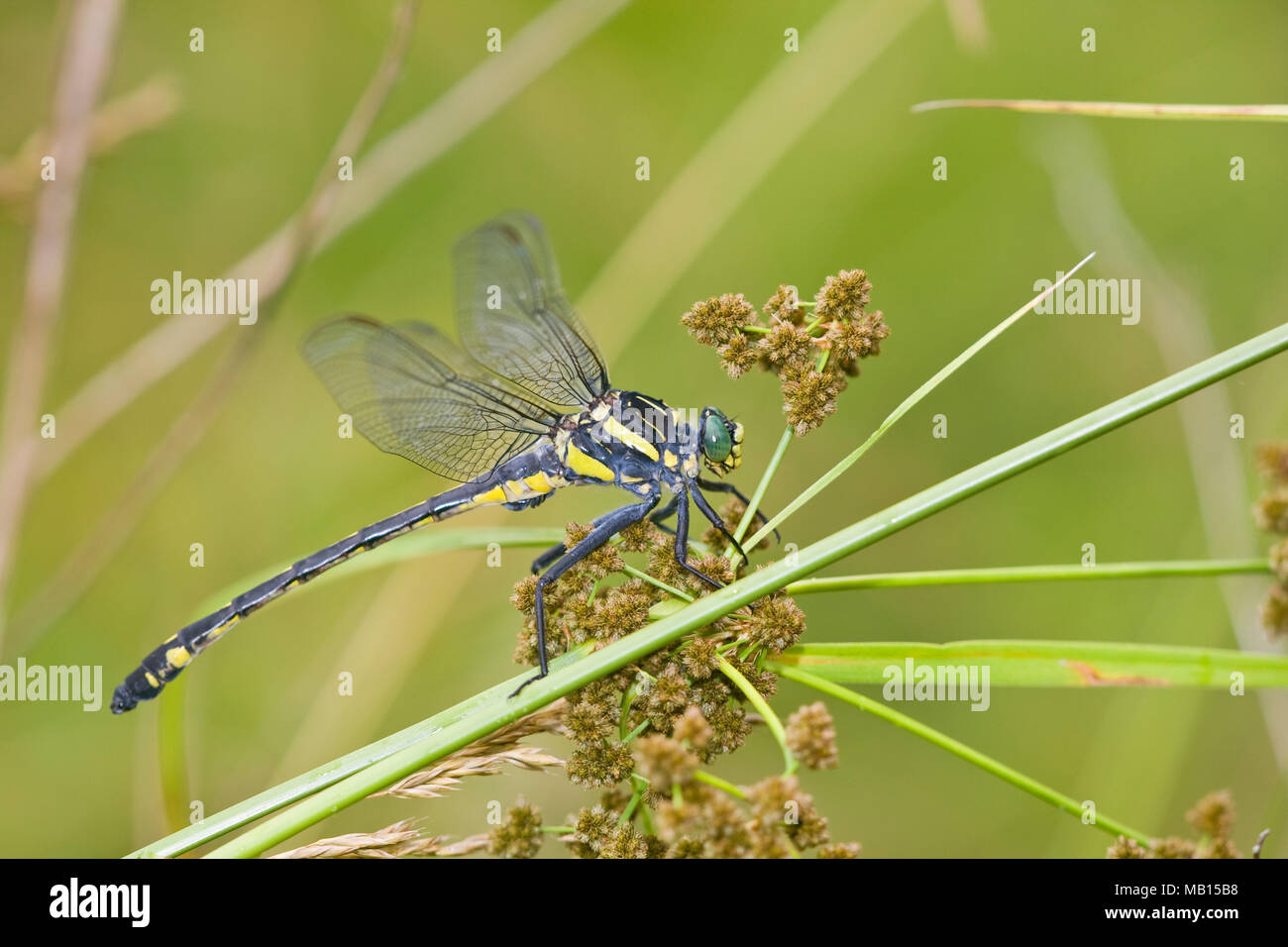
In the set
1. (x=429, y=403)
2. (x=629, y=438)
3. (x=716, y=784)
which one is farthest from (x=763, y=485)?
(x=429, y=403)

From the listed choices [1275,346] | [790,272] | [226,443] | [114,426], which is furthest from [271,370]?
[1275,346]

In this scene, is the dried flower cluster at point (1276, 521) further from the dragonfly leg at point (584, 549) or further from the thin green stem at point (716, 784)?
the dragonfly leg at point (584, 549)

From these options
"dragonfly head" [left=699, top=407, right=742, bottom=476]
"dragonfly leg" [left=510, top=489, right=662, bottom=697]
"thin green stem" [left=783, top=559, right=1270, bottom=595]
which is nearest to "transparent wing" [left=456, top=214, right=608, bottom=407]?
"dragonfly head" [left=699, top=407, right=742, bottom=476]

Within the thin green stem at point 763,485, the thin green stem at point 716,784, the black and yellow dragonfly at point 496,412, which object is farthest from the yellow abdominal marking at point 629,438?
the thin green stem at point 716,784

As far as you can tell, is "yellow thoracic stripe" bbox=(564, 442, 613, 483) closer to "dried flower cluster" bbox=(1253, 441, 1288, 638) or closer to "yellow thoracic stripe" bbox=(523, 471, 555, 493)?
"yellow thoracic stripe" bbox=(523, 471, 555, 493)

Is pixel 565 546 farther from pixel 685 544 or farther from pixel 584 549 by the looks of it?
pixel 685 544

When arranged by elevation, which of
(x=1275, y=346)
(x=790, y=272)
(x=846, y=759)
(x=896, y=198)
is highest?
(x=896, y=198)
